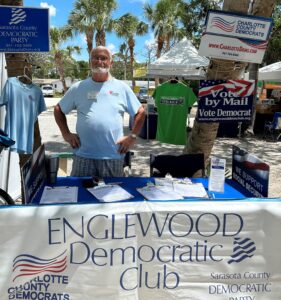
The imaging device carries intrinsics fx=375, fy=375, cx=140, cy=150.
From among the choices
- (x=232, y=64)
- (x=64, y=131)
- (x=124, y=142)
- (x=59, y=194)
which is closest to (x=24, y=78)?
(x=64, y=131)

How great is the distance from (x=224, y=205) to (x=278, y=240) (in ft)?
1.42

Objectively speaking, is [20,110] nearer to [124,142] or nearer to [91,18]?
[124,142]

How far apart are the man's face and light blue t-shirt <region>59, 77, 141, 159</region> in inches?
4.4

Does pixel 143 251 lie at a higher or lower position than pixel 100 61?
lower

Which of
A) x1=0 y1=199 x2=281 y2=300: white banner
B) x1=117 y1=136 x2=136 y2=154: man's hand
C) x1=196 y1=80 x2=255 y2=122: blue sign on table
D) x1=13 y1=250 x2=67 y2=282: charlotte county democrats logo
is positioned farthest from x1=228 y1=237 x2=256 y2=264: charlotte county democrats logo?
x1=196 y1=80 x2=255 y2=122: blue sign on table

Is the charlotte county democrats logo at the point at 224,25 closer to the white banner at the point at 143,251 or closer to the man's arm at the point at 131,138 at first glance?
the man's arm at the point at 131,138

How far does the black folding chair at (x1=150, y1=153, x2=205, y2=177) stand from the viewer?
390 centimetres

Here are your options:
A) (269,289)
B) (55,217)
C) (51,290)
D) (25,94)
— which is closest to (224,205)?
(269,289)

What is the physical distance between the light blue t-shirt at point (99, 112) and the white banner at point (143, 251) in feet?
3.20

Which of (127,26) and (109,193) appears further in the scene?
(127,26)

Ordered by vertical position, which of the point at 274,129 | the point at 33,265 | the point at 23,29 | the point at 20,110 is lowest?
the point at 274,129

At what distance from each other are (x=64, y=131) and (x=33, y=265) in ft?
4.57

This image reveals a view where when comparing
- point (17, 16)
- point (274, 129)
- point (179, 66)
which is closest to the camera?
point (17, 16)

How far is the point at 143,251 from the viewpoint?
2.43m
